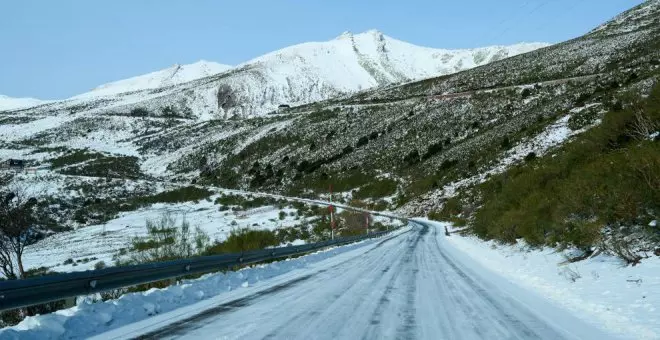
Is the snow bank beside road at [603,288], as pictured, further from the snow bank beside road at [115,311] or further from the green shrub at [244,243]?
the green shrub at [244,243]

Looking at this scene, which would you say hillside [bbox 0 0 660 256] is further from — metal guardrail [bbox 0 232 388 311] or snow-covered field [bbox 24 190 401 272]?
metal guardrail [bbox 0 232 388 311]

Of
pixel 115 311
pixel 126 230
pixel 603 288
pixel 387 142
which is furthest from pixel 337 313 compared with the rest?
pixel 387 142

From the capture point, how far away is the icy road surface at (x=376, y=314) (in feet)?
19.3

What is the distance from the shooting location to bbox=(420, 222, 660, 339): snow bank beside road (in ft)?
20.4

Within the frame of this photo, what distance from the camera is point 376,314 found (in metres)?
7.08

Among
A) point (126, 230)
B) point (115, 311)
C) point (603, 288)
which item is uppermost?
point (126, 230)

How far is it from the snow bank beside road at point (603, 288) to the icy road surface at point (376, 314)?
13.6 inches

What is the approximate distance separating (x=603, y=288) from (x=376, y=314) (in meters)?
4.18

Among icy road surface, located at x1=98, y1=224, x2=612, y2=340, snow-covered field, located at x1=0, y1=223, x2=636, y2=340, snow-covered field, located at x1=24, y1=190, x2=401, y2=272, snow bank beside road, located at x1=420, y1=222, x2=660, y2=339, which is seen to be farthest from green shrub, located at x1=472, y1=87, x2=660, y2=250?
snow-covered field, located at x1=24, y1=190, x2=401, y2=272

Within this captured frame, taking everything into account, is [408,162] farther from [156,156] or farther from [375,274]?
[156,156]

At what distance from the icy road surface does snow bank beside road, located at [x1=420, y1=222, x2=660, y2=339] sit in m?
0.35

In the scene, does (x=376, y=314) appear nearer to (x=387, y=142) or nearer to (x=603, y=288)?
(x=603, y=288)

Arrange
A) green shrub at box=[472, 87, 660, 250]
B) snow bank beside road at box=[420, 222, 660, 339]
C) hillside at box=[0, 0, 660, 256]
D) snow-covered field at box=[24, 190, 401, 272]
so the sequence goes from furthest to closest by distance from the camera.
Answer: hillside at box=[0, 0, 660, 256], snow-covered field at box=[24, 190, 401, 272], green shrub at box=[472, 87, 660, 250], snow bank beside road at box=[420, 222, 660, 339]

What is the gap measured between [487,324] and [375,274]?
638 cm
